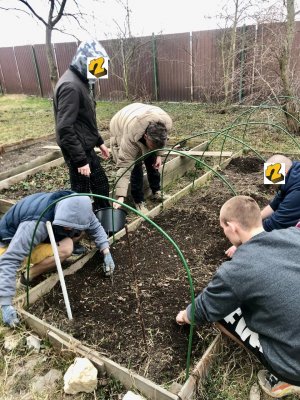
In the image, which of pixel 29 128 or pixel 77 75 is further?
pixel 29 128

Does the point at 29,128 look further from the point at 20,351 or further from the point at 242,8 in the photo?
the point at 20,351

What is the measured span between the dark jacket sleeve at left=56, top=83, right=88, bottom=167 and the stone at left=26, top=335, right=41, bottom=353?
5.09 ft

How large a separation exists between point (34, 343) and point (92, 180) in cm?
177

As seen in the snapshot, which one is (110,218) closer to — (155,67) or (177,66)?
(177,66)

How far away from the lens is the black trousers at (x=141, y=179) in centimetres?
389

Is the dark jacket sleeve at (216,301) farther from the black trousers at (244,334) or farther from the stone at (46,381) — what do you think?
the stone at (46,381)

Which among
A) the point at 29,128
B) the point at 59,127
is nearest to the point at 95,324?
the point at 59,127

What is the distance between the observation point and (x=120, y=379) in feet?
6.31

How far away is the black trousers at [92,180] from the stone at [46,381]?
1.75m

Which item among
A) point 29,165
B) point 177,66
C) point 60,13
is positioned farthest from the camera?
point 177,66

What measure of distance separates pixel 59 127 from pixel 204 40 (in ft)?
29.9

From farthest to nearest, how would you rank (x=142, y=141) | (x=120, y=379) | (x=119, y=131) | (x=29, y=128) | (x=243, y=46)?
(x=243, y=46) < (x=29, y=128) < (x=119, y=131) < (x=142, y=141) < (x=120, y=379)

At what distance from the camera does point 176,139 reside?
252 inches

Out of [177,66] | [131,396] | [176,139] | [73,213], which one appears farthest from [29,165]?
[177,66]
